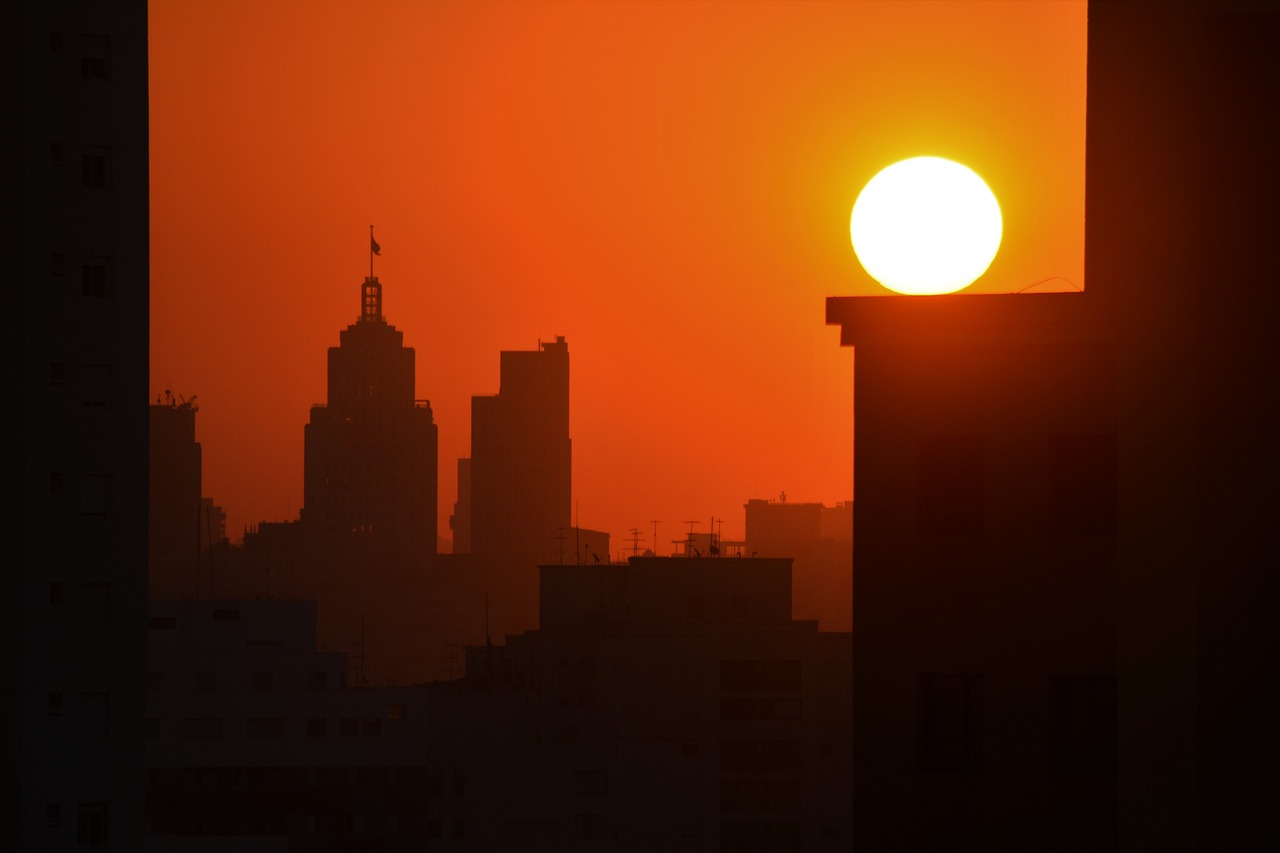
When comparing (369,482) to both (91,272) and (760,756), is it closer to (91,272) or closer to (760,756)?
(760,756)

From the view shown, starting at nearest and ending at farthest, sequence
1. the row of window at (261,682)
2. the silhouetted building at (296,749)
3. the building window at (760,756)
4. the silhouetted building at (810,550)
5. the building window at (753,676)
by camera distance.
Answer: the building window at (760,756) → the building window at (753,676) → the silhouetted building at (296,749) → the row of window at (261,682) → the silhouetted building at (810,550)

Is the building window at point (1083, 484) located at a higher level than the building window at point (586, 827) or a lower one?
higher

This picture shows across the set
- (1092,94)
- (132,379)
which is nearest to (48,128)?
(132,379)

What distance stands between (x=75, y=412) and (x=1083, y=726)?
543 inches

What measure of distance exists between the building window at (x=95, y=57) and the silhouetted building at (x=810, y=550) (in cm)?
9717

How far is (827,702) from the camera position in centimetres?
6488

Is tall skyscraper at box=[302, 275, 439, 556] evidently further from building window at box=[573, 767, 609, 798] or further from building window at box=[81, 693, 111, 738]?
building window at box=[81, 693, 111, 738]

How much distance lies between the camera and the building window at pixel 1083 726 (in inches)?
427

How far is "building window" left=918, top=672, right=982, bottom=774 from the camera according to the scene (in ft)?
36.5

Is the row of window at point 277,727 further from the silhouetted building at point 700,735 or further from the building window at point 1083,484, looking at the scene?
the building window at point 1083,484

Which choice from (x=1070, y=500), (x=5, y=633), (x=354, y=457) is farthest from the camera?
(x=354, y=457)

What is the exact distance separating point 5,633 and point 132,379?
3.42 meters

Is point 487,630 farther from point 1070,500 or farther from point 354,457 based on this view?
point 1070,500

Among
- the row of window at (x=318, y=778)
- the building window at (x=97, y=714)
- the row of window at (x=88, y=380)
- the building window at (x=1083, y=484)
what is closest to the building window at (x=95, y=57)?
the row of window at (x=88, y=380)
